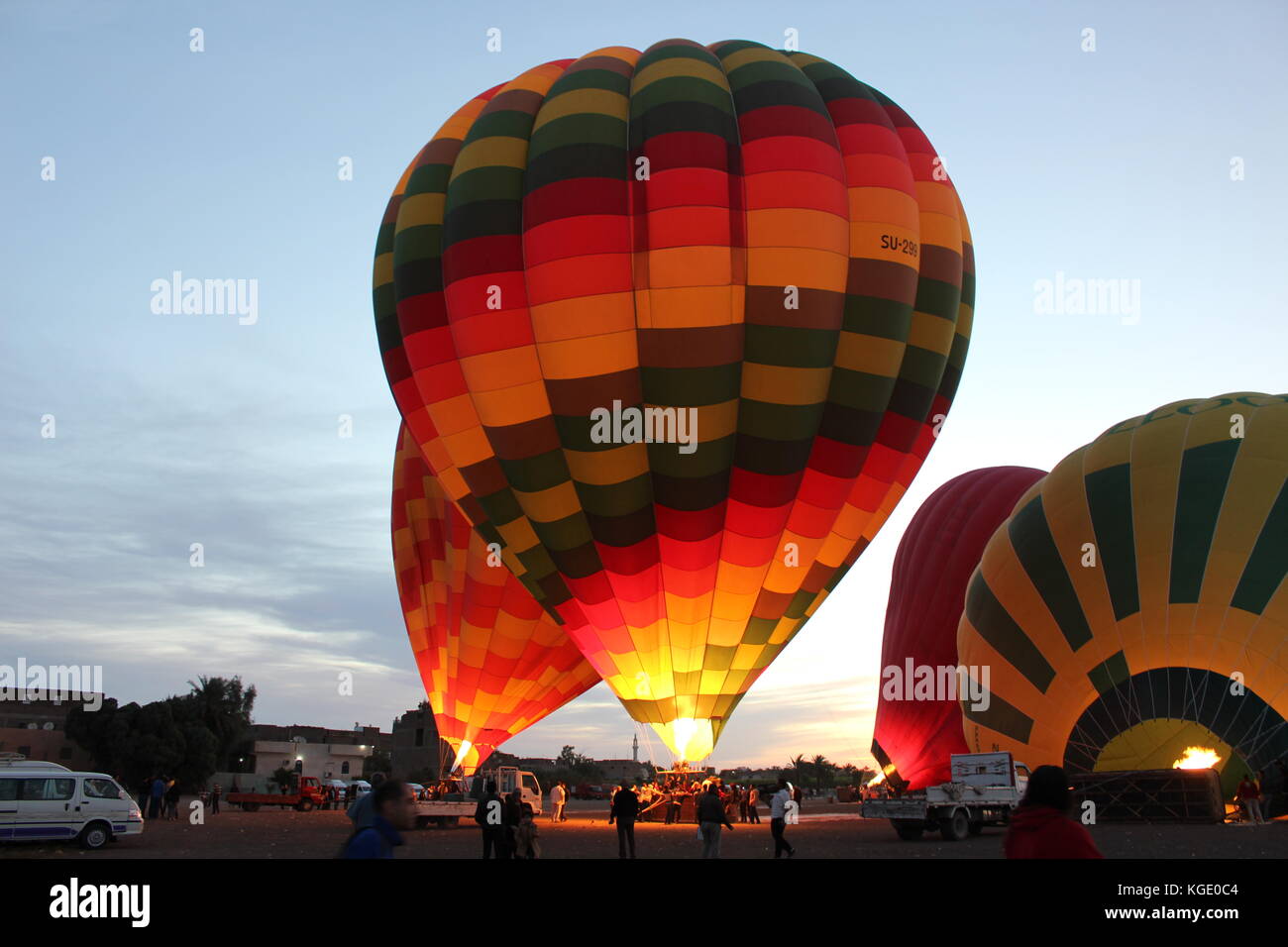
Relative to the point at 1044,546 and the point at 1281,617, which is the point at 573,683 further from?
the point at 1281,617

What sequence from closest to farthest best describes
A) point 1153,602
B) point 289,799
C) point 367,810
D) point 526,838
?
point 367,810
point 526,838
point 1153,602
point 289,799

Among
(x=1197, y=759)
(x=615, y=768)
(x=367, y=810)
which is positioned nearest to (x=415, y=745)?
(x=615, y=768)

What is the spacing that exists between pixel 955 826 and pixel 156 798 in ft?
71.1

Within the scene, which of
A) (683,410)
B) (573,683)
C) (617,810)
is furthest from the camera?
(573,683)

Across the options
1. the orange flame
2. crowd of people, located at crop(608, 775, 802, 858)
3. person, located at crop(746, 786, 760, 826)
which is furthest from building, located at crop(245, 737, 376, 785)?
the orange flame

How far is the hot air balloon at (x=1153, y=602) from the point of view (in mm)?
15383

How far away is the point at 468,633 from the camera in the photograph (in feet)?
77.1

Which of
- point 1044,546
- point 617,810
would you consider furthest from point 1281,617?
point 617,810

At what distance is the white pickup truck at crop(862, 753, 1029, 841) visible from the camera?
16.8m

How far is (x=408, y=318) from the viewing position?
16547 mm

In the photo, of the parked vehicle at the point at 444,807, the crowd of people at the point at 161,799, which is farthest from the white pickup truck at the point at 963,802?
the crowd of people at the point at 161,799

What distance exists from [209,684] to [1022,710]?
162 feet

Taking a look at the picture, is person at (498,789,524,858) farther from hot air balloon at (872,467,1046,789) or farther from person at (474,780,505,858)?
hot air balloon at (872,467,1046,789)

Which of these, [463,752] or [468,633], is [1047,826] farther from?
[463,752]
